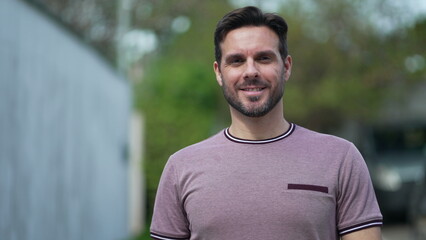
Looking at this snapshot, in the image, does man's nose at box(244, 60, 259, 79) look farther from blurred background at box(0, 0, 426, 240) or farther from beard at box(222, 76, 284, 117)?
blurred background at box(0, 0, 426, 240)

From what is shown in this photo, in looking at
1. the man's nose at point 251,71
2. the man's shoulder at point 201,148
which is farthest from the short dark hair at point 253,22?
the man's shoulder at point 201,148

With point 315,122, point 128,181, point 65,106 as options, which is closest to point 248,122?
point 65,106

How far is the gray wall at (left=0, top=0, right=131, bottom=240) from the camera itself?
7285 millimetres

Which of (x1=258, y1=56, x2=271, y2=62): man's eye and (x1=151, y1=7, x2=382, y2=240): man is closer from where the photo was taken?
(x1=151, y1=7, x2=382, y2=240): man

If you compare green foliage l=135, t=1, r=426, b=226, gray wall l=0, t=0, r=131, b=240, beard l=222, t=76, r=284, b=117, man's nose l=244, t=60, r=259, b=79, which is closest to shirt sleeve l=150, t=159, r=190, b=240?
beard l=222, t=76, r=284, b=117

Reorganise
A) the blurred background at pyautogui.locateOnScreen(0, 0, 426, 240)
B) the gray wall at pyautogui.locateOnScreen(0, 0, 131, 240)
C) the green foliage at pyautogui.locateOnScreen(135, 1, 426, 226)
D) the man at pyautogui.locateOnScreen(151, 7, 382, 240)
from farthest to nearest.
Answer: the green foliage at pyautogui.locateOnScreen(135, 1, 426, 226) → the blurred background at pyautogui.locateOnScreen(0, 0, 426, 240) → the gray wall at pyautogui.locateOnScreen(0, 0, 131, 240) → the man at pyautogui.locateOnScreen(151, 7, 382, 240)

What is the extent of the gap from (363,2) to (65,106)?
16377 millimetres

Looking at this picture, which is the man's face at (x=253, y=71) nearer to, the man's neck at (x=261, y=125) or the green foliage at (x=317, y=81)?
the man's neck at (x=261, y=125)

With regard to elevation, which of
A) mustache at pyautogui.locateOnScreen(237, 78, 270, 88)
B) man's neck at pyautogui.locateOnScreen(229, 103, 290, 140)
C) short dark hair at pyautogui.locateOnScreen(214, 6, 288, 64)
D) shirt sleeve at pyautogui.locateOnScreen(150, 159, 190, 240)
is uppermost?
A: short dark hair at pyautogui.locateOnScreen(214, 6, 288, 64)

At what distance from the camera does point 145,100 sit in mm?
23266

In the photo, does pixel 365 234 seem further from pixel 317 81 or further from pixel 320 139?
pixel 317 81

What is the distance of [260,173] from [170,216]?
1.32 feet

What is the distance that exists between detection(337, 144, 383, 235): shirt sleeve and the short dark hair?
0.53 meters

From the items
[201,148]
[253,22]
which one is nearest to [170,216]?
[201,148]
